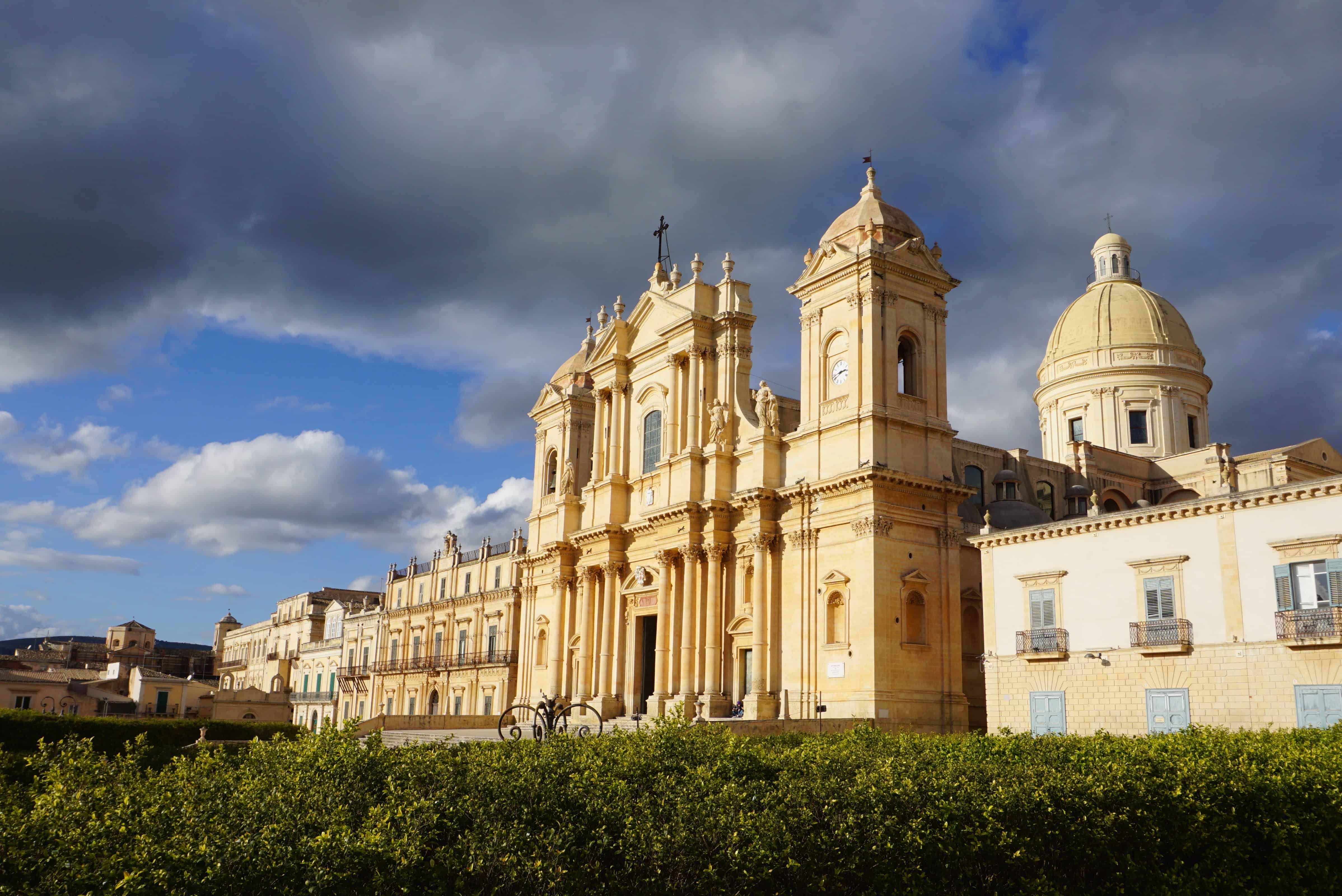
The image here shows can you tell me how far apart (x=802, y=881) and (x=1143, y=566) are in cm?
1951

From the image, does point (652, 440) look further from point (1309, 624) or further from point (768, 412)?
point (1309, 624)

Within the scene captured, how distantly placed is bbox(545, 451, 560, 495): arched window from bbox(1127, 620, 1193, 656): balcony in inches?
1199

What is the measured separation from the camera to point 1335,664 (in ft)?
74.0

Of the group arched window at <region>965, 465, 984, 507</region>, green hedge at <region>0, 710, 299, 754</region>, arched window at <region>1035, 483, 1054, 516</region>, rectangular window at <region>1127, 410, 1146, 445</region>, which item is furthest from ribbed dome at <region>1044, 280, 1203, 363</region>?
green hedge at <region>0, 710, 299, 754</region>

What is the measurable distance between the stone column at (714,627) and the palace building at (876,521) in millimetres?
98

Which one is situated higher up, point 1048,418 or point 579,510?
point 1048,418

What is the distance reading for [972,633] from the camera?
116 ft

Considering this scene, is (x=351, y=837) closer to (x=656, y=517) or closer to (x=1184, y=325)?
(x=656, y=517)

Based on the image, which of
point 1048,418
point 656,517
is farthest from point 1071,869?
point 1048,418

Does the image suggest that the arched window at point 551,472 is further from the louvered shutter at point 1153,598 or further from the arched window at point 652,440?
the louvered shutter at point 1153,598

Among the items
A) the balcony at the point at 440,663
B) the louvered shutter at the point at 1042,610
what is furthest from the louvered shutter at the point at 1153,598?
the balcony at the point at 440,663

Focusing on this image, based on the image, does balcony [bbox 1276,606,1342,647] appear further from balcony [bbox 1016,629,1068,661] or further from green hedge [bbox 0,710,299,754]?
green hedge [bbox 0,710,299,754]

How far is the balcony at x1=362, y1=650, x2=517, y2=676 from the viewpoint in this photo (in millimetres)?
57594

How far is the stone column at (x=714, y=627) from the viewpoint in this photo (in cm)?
3731
